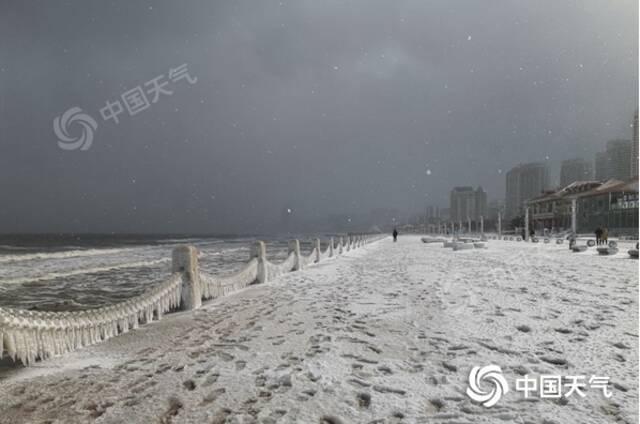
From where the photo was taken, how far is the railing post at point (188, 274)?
21.0 feet

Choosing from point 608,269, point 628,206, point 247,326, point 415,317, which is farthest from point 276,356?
point 628,206

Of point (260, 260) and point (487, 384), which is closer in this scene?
point (487, 384)

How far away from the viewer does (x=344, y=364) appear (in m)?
3.56

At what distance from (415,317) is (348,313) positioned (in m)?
1.12

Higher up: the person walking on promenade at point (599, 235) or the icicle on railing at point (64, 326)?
the person walking on promenade at point (599, 235)

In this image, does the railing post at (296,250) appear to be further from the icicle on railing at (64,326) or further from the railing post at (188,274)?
the icicle on railing at (64,326)

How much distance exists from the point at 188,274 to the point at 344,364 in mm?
4103

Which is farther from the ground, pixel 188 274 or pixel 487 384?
pixel 188 274

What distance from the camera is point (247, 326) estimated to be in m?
5.12

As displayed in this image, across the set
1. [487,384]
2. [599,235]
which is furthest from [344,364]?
[599,235]

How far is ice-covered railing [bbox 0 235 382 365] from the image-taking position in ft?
11.8

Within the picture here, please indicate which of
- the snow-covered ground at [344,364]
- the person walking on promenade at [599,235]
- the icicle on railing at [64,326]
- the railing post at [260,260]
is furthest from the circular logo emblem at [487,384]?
the person walking on promenade at [599,235]

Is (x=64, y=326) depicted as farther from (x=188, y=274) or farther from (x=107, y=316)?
(x=188, y=274)

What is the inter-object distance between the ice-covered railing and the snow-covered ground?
0.18 m
